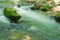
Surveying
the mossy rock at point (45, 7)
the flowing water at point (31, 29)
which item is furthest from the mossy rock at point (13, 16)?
the mossy rock at point (45, 7)

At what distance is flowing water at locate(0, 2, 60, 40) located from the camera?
14.0 meters

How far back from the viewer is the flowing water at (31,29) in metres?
14.0

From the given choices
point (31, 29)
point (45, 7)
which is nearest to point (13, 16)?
point (31, 29)

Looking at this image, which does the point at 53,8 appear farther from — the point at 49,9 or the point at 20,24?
the point at 20,24

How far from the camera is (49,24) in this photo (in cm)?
1789

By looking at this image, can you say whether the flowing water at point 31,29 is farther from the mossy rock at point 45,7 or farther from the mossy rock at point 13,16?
the mossy rock at point 45,7

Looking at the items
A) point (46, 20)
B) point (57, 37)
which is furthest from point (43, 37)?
point (46, 20)

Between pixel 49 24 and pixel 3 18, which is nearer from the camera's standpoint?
pixel 49 24

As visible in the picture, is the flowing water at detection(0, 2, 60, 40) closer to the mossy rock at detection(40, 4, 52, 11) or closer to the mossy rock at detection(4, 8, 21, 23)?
the mossy rock at detection(4, 8, 21, 23)

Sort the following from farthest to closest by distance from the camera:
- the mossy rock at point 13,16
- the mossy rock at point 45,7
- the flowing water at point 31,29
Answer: the mossy rock at point 45,7 → the mossy rock at point 13,16 → the flowing water at point 31,29

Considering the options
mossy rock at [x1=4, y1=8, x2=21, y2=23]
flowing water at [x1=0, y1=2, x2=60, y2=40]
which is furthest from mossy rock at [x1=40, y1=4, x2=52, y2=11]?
mossy rock at [x1=4, y1=8, x2=21, y2=23]

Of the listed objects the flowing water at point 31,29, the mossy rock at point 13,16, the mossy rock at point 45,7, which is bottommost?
the mossy rock at point 45,7

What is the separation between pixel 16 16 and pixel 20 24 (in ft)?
2.93

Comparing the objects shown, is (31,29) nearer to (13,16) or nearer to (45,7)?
(13,16)
